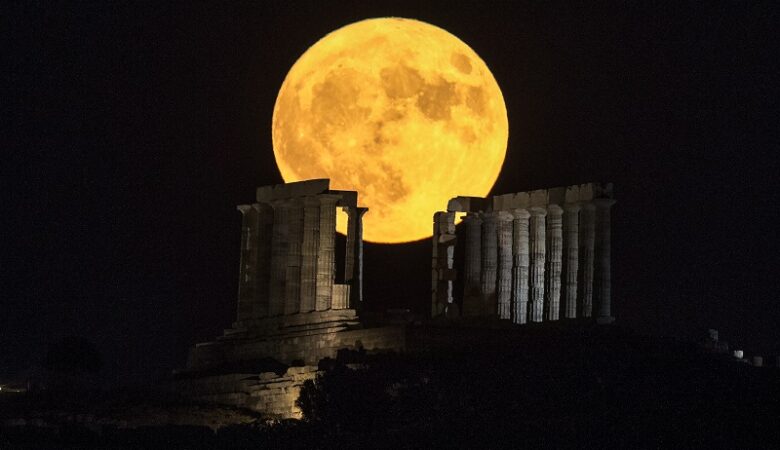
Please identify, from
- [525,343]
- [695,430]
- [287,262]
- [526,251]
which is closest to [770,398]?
[695,430]

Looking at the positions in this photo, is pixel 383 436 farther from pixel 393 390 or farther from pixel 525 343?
pixel 525 343

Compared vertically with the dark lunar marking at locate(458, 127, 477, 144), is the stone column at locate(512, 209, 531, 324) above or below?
below

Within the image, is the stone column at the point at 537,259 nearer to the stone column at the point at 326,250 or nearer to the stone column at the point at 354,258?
the stone column at the point at 354,258

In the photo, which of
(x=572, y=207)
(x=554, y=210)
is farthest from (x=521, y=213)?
(x=572, y=207)

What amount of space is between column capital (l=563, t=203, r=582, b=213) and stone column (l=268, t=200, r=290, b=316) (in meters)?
15.2

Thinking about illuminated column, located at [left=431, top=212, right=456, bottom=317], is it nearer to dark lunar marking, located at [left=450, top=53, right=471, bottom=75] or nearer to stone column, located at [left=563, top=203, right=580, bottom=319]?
stone column, located at [left=563, top=203, right=580, bottom=319]

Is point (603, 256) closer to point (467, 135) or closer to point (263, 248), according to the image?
point (467, 135)

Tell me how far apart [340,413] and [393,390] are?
8.15ft

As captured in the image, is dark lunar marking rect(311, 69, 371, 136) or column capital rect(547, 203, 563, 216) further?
dark lunar marking rect(311, 69, 371, 136)

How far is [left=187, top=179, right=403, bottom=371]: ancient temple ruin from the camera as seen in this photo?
336 ft

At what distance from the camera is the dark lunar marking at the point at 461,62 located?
4473 inches

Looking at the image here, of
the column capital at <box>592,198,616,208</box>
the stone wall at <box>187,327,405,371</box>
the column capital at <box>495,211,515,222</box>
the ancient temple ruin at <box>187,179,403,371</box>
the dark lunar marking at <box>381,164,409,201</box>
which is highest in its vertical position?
the dark lunar marking at <box>381,164,409,201</box>

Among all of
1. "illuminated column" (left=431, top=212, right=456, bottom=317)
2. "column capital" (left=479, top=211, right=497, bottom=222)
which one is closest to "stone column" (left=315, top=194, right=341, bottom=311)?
"illuminated column" (left=431, top=212, right=456, bottom=317)

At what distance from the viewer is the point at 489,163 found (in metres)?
114
